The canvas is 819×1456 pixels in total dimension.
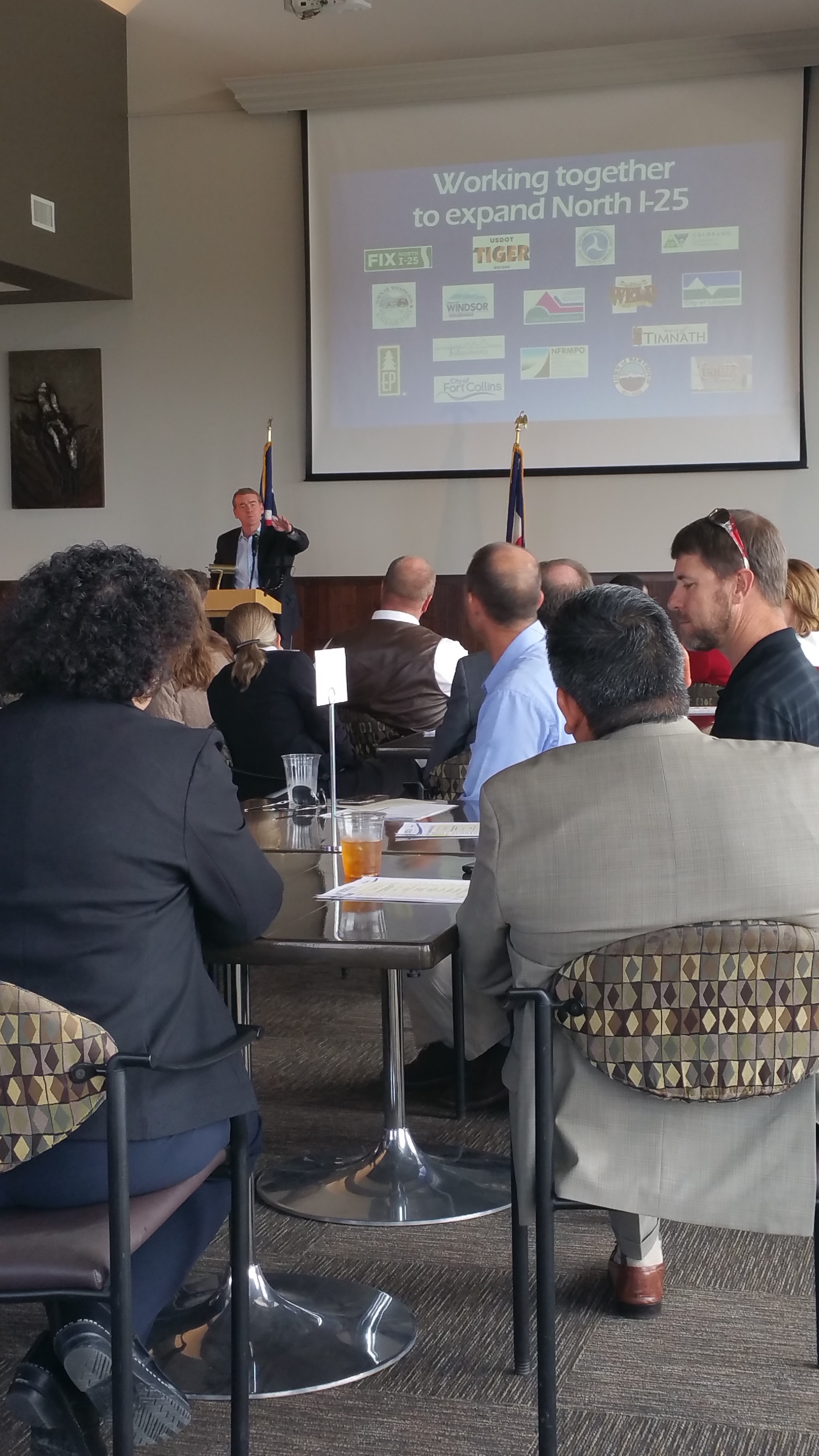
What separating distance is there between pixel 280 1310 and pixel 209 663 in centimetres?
266

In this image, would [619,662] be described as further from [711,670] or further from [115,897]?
[711,670]

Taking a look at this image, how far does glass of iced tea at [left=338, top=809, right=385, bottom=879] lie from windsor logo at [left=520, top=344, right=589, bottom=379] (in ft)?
23.7

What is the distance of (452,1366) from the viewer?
229 cm

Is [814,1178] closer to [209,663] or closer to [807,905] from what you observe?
[807,905]

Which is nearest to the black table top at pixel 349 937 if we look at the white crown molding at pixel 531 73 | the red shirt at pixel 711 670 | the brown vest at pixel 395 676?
the brown vest at pixel 395 676

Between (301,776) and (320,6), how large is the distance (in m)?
6.27

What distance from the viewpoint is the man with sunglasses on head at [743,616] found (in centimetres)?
276

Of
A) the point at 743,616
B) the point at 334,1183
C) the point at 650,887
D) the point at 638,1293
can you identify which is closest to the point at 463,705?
the point at 743,616

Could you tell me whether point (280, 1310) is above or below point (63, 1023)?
below

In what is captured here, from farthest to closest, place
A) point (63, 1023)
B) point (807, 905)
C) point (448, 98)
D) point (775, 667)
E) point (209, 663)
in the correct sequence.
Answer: point (448, 98)
point (209, 663)
point (775, 667)
point (807, 905)
point (63, 1023)

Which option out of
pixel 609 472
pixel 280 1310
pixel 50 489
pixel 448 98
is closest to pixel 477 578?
pixel 280 1310

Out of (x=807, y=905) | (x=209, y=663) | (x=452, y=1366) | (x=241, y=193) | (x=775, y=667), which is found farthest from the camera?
(x=241, y=193)

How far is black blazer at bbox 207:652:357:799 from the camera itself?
15.8 feet

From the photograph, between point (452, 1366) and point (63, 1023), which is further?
point (452, 1366)
